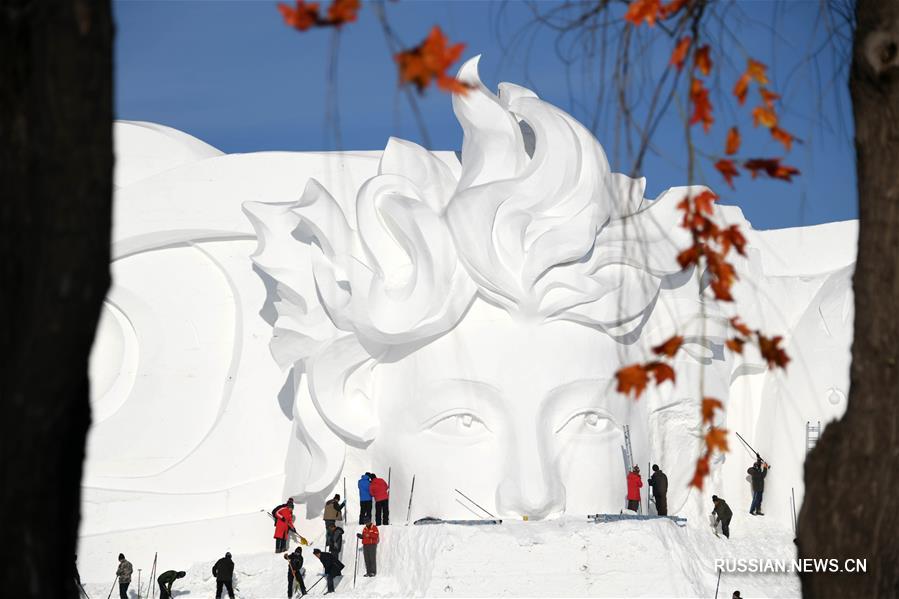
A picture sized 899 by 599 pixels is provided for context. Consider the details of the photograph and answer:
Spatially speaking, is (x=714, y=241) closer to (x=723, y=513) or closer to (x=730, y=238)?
(x=730, y=238)

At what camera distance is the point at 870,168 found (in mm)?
5328

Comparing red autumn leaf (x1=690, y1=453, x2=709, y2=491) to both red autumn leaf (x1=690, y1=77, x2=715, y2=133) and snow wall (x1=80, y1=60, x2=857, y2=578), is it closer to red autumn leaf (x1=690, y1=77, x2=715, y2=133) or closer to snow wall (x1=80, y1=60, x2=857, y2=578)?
red autumn leaf (x1=690, y1=77, x2=715, y2=133)

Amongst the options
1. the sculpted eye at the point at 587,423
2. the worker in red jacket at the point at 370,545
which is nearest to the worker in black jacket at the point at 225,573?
the worker in red jacket at the point at 370,545

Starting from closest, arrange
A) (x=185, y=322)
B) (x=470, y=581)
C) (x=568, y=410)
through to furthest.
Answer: (x=470, y=581) < (x=568, y=410) < (x=185, y=322)

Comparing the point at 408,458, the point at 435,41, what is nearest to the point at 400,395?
the point at 408,458

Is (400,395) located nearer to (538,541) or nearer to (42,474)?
(538,541)

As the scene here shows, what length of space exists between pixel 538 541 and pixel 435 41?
459 inches

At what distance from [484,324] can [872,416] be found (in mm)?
11496

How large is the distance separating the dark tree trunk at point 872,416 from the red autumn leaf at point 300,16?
2190 millimetres

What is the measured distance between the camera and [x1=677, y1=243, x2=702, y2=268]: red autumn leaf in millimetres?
4954

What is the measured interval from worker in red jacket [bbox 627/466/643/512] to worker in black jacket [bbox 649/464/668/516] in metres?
0.26

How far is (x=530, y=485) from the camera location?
51.6ft

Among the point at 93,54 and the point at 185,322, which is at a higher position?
the point at 185,322

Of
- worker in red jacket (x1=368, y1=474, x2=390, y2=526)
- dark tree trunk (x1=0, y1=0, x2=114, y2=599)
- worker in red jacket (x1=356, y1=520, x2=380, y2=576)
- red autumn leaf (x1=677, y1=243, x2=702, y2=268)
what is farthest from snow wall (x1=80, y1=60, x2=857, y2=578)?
dark tree trunk (x1=0, y1=0, x2=114, y2=599)
